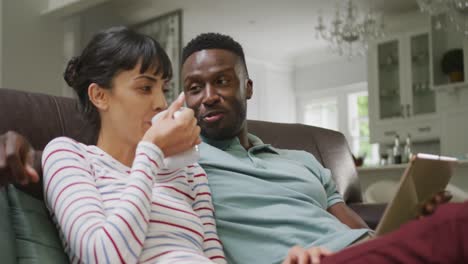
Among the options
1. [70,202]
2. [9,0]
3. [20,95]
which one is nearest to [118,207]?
[70,202]

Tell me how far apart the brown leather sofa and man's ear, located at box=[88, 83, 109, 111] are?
0.36ft

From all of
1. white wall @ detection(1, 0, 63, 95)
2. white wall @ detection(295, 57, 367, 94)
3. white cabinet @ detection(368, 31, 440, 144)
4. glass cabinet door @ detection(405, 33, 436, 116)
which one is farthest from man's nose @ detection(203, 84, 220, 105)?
white wall @ detection(295, 57, 367, 94)

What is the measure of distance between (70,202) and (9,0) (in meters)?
4.61

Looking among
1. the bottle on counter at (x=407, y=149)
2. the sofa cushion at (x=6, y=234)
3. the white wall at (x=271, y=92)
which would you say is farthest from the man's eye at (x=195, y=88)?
the white wall at (x=271, y=92)

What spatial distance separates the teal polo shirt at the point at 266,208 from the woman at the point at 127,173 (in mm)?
58

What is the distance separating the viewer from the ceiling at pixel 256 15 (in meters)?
5.90

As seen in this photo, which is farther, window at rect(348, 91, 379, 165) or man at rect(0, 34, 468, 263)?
window at rect(348, 91, 379, 165)

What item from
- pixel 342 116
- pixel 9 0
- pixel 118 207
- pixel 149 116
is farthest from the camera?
pixel 342 116

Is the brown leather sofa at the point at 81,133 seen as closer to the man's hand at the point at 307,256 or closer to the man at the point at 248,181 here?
the man at the point at 248,181

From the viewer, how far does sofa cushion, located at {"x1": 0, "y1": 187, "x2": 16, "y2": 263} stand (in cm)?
97

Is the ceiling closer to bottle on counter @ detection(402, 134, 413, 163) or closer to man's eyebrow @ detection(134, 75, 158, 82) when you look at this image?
bottle on counter @ detection(402, 134, 413, 163)

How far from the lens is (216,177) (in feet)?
4.29

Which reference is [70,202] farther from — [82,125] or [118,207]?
[82,125]

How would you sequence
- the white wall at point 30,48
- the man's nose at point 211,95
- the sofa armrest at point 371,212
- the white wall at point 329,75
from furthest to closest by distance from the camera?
1. the white wall at point 329,75
2. the white wall at point 30,48
3. the sofa armrest at point 371,212
4. the man's nose at point 211,95
